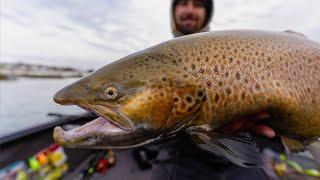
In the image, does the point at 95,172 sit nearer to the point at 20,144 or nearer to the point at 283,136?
the point at 20,144

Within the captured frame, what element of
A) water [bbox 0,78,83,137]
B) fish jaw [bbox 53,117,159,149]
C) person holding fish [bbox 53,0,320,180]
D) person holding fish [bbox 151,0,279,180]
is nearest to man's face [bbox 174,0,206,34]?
person holding fish [bbox 151,0,279,180]

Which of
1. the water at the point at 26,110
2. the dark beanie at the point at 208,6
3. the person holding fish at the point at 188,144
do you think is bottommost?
the water at the point at 26,110

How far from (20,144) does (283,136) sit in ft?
7.81

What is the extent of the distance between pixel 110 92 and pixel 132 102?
0.14 meters

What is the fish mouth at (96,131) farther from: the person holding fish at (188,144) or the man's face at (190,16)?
the man's face at (190,16)

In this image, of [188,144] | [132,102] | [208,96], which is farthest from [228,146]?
[188,144]

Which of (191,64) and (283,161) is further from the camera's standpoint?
(283,161)

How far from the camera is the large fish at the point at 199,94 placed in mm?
1561

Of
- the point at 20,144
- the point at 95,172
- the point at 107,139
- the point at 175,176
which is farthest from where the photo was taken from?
the point at 95,172

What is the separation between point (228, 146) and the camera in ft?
5.18

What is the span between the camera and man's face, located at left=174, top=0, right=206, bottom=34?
3.85m

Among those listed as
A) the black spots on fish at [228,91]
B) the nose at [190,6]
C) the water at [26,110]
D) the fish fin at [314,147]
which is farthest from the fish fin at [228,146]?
the nose at [190,6]

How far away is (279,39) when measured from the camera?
6.38 feet

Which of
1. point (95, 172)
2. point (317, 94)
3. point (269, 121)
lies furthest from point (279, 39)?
point (95, 172)
